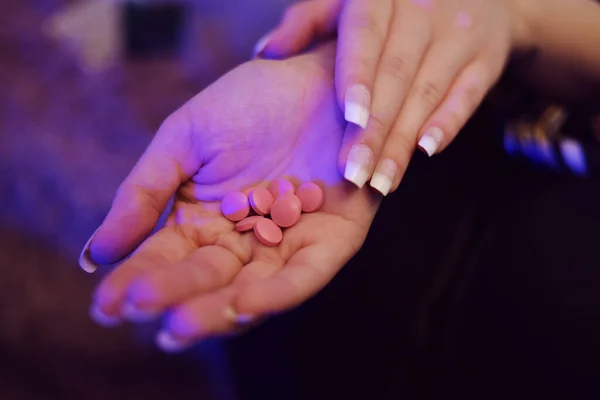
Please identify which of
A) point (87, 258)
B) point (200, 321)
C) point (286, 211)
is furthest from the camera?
point (286, 211)

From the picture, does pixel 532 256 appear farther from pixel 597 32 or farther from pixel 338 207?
pixel 597 32

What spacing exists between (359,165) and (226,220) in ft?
0.74

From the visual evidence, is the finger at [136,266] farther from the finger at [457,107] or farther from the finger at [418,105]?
the finger at [457,107]

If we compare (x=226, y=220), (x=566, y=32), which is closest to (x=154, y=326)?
(x=226, y=220)

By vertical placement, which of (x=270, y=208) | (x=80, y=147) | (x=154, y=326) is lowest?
(x=154, y=326)

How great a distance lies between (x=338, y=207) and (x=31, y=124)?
58.1 inches

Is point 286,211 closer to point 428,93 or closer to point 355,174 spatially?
point 355,174

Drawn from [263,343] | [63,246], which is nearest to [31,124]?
[63,246]

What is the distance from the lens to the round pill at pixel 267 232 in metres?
0.78

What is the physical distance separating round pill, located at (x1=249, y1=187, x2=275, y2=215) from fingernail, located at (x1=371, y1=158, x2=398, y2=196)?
177mm

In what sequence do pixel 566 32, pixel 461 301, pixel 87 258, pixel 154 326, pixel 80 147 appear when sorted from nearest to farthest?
pixel 87 258 → pixel 461 301 → pixel 566 32 → pixel 154 326 → pixel 80 147

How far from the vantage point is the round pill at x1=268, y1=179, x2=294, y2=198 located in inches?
34.4

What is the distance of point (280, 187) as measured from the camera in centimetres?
89

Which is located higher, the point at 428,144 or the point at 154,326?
the point at 428,144
